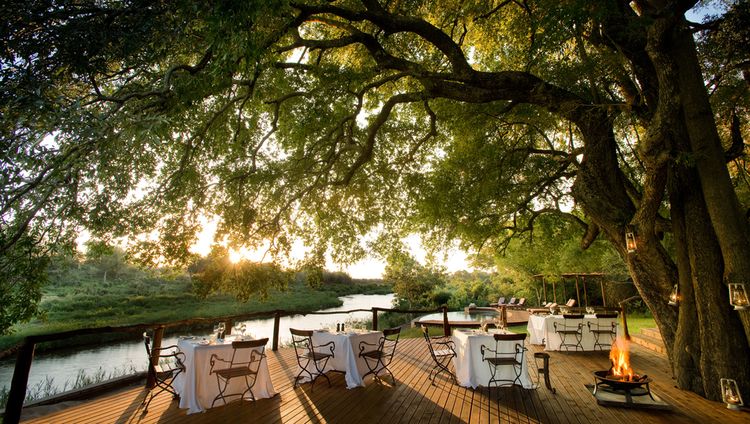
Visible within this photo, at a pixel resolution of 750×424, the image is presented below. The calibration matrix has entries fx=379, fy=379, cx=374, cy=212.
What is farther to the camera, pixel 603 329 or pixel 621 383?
pixel 603 329

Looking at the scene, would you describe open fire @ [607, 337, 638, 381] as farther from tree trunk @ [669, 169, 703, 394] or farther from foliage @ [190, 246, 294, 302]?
foliage @ [190, 246, 294, 302]

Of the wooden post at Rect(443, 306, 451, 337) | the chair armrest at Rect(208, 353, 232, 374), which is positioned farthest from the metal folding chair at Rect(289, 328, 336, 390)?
the wooden post at Rect(443, 306, 451, 337)

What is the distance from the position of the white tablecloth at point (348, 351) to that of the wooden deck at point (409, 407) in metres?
0.22

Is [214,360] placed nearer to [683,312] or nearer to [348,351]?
[348,351]

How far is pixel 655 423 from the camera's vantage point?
4.33 meters

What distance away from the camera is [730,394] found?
4680mm

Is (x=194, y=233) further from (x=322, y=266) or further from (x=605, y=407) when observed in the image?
(x=605, y=407)

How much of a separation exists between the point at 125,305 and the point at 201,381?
22.3m

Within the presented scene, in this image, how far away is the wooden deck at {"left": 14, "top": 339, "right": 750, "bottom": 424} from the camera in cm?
457

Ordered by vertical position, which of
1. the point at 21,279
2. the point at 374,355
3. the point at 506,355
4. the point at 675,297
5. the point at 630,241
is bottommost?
the point at 374,355

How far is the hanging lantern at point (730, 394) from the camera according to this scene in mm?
4613

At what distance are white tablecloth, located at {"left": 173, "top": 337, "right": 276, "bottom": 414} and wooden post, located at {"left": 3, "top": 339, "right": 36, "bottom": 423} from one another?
5.40ft

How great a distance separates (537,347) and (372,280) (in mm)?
44886

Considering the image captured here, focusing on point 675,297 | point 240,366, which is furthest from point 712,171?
point 240,366
